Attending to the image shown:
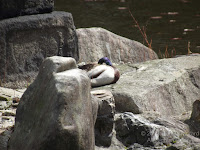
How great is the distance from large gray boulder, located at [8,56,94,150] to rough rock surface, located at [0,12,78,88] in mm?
1508

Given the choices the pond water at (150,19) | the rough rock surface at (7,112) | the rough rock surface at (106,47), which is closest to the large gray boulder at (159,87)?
the rough rock surface at (106,47)

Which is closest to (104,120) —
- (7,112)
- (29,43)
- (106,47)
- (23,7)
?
(7,112)

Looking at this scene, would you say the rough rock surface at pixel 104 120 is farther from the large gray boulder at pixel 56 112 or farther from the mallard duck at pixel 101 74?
the mallard duck at pixel 101 74

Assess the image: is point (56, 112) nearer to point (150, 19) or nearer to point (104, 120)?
point (104, 120)

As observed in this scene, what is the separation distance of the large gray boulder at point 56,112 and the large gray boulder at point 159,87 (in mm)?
1150

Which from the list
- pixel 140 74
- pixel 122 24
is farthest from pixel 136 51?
pixel 122 24

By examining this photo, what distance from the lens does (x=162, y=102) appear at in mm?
4164

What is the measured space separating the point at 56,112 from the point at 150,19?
6627mm

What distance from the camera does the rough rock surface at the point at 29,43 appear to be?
13.8 ft

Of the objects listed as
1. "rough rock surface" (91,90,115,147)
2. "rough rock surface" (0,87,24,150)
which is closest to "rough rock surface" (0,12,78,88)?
"rough rock surface" (0,87,24,150)

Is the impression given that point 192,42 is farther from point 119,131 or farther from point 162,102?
point 119,131

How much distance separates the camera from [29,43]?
4383mm

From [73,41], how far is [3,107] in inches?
53.4

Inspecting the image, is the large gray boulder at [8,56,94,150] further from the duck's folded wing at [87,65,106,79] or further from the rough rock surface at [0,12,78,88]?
the rough rock surface at [0,12,78,88]
